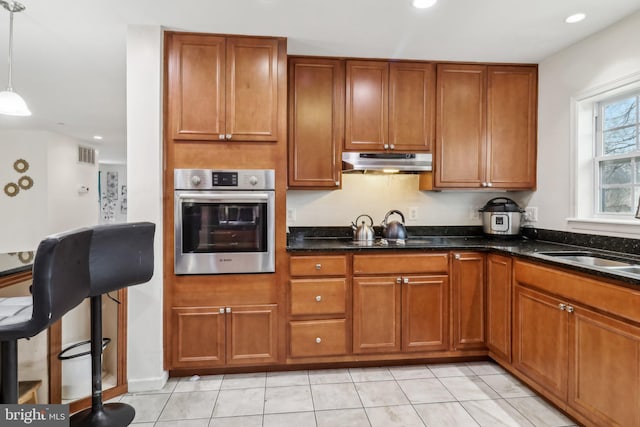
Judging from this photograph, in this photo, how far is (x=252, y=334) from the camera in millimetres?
2547

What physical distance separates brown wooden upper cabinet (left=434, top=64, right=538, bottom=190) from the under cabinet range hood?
0.71 ft

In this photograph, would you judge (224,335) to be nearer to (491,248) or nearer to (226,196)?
(226,196)

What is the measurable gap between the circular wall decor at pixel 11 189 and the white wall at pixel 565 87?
293 inches

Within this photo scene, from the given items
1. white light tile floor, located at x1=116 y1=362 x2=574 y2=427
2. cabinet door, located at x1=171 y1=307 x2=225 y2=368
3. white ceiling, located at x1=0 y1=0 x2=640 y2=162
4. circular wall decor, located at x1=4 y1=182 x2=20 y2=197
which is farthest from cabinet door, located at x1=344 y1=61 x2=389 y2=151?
circular wall decor, located at x1=4 y1=182 x2=20 y2=197

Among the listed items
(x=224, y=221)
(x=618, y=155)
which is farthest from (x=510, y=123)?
(x=224, y=221)

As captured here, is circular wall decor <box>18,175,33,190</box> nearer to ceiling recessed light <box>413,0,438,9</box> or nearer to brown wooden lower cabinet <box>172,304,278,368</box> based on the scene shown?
brown wooden lower cabinet <box>172,304,278,368</box>

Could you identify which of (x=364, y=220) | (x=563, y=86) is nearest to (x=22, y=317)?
(x=364, y=220)

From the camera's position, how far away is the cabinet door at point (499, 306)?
8.25 ft

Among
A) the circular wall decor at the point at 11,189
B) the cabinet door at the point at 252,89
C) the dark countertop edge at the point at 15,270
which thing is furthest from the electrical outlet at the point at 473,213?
the circular wall decor at the point at 11,189

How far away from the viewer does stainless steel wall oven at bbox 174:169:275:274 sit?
2473 millimetres

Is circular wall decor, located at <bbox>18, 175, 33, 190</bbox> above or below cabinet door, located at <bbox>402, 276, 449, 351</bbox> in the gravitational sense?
above

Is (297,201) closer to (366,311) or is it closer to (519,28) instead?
(366,311)

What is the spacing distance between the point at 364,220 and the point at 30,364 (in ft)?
8.11

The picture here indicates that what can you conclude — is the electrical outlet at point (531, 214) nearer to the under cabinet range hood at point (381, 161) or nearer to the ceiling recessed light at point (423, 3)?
the under cabinet range hood at point (381, 161)
